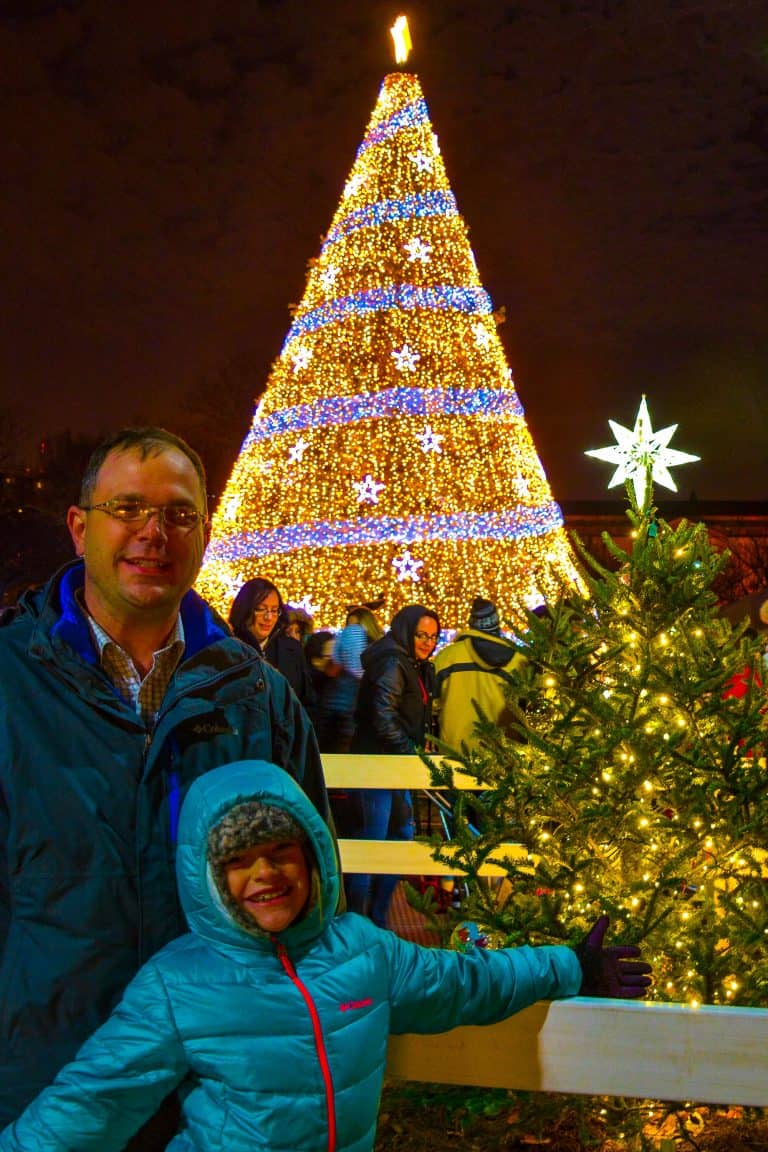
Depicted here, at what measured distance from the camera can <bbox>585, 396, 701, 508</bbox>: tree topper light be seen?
3.54m

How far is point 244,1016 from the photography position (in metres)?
1.80

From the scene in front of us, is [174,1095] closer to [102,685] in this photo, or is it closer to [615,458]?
[102,685]

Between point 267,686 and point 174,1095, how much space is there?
2.49 ft

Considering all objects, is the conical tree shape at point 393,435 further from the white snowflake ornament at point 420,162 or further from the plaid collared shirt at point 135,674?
the plaid collared shirt at point 135,674

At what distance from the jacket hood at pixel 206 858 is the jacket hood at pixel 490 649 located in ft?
15.0

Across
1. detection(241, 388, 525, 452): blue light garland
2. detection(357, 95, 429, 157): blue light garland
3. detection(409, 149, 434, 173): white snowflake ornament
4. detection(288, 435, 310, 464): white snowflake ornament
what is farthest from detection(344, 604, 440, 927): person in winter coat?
detection(357, 95, 429, 157): blue light garland

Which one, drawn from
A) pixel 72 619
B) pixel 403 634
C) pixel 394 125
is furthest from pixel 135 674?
pixel 394 125

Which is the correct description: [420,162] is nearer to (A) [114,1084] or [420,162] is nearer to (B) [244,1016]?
(B) [244,1016]

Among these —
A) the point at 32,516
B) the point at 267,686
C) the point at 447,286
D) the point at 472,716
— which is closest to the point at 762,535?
the point at 32,516

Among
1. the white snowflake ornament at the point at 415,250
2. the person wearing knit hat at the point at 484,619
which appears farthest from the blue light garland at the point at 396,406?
the person wearing knit hat at the point at 484,619

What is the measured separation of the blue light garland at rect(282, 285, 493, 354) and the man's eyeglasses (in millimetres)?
14017

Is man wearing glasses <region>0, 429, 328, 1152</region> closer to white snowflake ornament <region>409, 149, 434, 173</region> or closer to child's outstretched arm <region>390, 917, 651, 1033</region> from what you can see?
child's outstretched arm <region>390, 917, 651, 1033</region>

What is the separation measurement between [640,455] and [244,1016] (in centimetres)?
247

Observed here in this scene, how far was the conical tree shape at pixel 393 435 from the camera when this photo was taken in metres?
15.0
